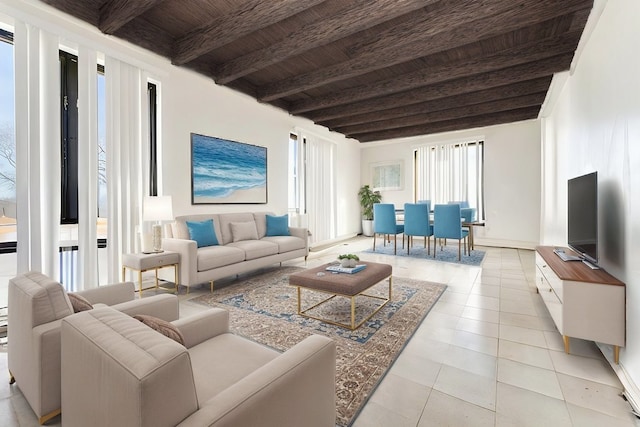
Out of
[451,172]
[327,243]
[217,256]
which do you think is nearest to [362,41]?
[217,256]

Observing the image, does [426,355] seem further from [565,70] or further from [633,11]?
[565,70]

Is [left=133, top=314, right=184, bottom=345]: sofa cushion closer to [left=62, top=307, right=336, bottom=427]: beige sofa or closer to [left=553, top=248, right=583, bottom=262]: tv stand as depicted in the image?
[left=62, top=307, right=336, bottom=427]: beige sofa

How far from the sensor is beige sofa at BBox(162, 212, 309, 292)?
3.35 meters

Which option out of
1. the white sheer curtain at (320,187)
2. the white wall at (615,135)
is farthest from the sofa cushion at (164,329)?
the white sheer curtain at (320,187)

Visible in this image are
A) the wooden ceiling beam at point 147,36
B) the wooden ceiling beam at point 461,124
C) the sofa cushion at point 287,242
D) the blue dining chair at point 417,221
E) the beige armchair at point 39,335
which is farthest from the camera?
the wooden ceiling beam at point 461,124

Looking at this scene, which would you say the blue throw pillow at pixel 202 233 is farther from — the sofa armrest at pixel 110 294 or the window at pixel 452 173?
the window at pixel 452 173

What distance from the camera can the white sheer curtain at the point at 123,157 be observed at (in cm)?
335

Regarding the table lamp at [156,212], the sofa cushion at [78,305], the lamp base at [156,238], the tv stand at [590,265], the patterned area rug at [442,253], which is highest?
the table lamp at [156,212]

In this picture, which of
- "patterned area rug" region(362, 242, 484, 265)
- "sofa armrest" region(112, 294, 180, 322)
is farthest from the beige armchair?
"patterned area rug" region(362, 242, 484, 265)

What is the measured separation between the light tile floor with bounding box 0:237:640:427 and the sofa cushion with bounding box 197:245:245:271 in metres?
0.50

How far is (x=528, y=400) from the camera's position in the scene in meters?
1.59

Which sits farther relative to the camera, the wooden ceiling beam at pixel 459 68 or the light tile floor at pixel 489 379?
the wooden ceiling beam at pixel 459 68

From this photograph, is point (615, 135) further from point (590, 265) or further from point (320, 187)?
point (320, 187)

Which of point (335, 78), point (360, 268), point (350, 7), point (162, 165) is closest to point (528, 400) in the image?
point (360, 268)
